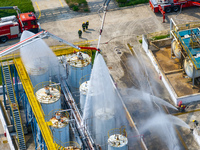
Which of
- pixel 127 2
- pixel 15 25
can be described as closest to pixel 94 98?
pixel 15 25

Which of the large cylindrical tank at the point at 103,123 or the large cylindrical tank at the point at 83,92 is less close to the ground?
Result: the large cylindrical tank at the point at 83,92

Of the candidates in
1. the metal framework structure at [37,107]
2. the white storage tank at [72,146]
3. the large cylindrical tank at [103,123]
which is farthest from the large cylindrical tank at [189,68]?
the white storage tank at [72,146]

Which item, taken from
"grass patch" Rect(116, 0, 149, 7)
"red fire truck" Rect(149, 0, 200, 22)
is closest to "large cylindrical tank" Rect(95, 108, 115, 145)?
"red fire truck" Rect(149, 0, 200, 22)

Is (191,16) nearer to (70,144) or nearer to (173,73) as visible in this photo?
(173,73)

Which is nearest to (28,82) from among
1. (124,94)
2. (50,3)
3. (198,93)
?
(124,94)

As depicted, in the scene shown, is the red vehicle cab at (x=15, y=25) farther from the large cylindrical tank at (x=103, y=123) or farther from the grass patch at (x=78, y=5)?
the large cylindrical tank at (x=103, y=123)

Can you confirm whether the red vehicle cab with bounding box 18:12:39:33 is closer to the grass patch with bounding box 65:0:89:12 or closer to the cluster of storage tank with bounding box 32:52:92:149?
the grass patch with bounding box 65:0:89:12

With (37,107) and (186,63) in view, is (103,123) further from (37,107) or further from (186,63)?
(186,63)

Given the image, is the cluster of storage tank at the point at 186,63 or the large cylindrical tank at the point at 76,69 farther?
the cluster of storage tank at the point at 186,63

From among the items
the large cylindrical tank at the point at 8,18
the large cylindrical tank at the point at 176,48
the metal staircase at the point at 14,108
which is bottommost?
the metal staircase at the point at 14,108
